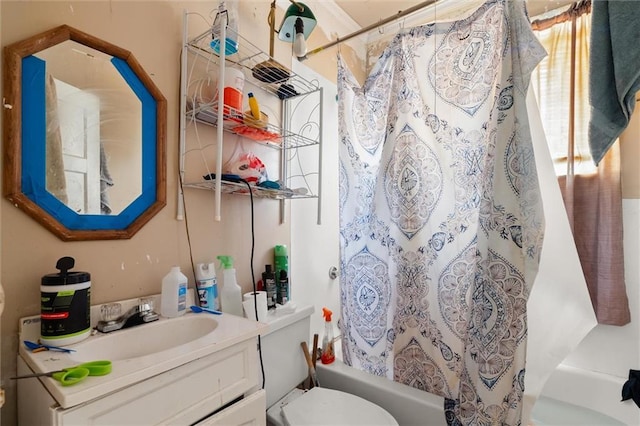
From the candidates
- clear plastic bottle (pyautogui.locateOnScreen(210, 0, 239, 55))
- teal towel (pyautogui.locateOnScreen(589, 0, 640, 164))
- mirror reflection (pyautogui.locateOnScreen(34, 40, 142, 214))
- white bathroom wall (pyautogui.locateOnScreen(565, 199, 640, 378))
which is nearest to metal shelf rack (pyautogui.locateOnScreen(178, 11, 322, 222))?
clear plastic bottle (pyautogui.locateOnScreen(210, 0, 239, 55))

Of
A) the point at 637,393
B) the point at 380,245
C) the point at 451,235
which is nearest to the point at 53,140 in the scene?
the point at 380,245

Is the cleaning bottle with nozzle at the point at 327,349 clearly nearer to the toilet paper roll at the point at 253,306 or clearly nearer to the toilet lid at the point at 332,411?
the toilet lid at the point at 332,411

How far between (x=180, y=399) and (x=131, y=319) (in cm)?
33

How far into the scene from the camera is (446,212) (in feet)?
4.01

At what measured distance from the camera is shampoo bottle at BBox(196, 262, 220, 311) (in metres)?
1.07

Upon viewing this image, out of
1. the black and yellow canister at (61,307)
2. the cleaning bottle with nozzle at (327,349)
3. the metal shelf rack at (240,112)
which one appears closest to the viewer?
the black and yellow canister at (61,307)

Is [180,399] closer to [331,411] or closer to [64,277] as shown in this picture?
[64,277]

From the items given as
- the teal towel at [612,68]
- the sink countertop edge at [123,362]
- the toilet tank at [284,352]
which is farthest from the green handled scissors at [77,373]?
the teal towel at [612,68]

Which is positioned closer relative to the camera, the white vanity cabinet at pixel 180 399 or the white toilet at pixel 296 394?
the white vanity cabinet at pixel 180 399

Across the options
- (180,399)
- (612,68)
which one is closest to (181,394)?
(180,399)

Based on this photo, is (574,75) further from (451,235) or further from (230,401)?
(230,401)

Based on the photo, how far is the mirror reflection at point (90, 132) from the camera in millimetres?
810

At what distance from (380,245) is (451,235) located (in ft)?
1.00

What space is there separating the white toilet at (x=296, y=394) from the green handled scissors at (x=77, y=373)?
0.57 meters
